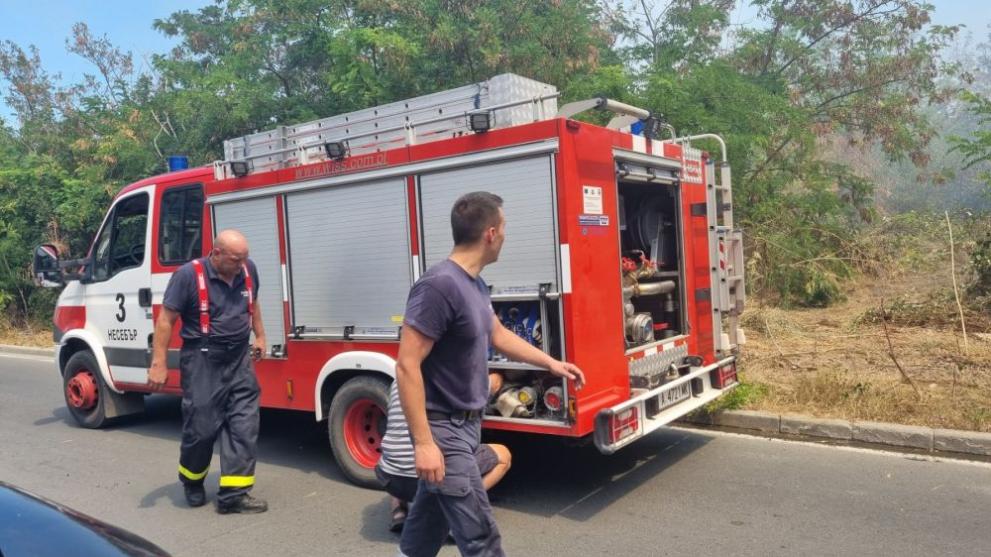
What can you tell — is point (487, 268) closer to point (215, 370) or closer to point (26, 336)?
→ point (215, 370)

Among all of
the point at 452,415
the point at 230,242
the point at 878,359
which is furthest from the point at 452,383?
the point at 878,359

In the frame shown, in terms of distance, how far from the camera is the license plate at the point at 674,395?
17.0 ft

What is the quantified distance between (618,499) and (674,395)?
2.73 ft

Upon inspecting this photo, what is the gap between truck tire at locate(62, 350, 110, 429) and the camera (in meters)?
7.49

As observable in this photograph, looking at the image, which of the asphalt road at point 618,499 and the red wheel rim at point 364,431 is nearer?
the asphalt road at point 618,499

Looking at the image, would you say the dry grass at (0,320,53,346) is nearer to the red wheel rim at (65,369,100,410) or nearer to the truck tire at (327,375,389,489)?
the red wheel rim at (65,369,100,410)

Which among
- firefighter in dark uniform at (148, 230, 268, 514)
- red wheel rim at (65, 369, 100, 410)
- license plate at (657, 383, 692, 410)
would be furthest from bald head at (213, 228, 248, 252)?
red wheel rim at (65, 369, 100, 410)

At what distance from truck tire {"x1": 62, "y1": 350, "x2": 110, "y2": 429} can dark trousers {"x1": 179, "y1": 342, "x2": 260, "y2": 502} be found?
2870mm

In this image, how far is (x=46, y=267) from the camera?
7406mm

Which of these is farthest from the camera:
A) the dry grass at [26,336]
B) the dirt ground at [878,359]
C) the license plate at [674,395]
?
the dry grass at [26,336]

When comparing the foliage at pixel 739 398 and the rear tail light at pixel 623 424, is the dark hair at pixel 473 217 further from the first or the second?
the foliage at pixel 739 398

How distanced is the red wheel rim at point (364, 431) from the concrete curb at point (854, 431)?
2891mm

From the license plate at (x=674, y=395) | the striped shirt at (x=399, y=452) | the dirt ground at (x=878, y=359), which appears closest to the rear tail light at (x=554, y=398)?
the license plate at (x=674, y=395)

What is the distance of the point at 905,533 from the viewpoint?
4.29 meters
